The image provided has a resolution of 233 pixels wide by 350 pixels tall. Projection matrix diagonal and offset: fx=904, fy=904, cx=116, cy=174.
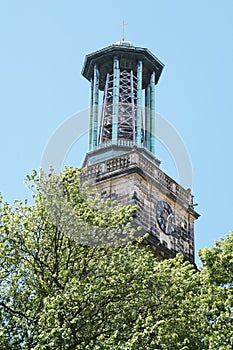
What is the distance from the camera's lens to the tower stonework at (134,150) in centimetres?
4294

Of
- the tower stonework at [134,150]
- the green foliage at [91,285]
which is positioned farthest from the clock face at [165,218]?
the green foliage at [91,285]

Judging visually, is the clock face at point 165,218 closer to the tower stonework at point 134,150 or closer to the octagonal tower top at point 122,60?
the tower stonework at point 134,150

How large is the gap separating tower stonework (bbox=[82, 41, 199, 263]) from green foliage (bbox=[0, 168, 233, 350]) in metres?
11.7

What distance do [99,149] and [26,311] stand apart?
2172 centimetres

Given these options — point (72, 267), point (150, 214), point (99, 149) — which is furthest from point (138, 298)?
point (99, 149)

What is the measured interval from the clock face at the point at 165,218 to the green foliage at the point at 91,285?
1262 cm

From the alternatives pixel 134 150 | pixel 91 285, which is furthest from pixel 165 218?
pixel 91 285

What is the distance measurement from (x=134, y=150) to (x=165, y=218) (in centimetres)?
366

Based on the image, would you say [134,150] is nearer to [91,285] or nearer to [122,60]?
[122,60]

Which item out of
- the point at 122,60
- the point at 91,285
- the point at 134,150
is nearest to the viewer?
the point at 91,285

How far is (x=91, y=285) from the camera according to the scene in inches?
1057

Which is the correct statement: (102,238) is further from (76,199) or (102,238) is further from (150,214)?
(150,214)

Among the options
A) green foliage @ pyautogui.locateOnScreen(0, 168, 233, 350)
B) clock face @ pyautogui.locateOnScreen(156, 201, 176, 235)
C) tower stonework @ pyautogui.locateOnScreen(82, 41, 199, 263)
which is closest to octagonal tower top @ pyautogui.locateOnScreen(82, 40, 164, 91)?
tower stonework @ pyautogui.locateOnScreen(82, 41, 199, 263)

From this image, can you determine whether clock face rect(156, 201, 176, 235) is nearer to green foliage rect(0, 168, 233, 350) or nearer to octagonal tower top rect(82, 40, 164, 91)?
Answer: octagonal tower top rect(82, 40, 164, 91)
